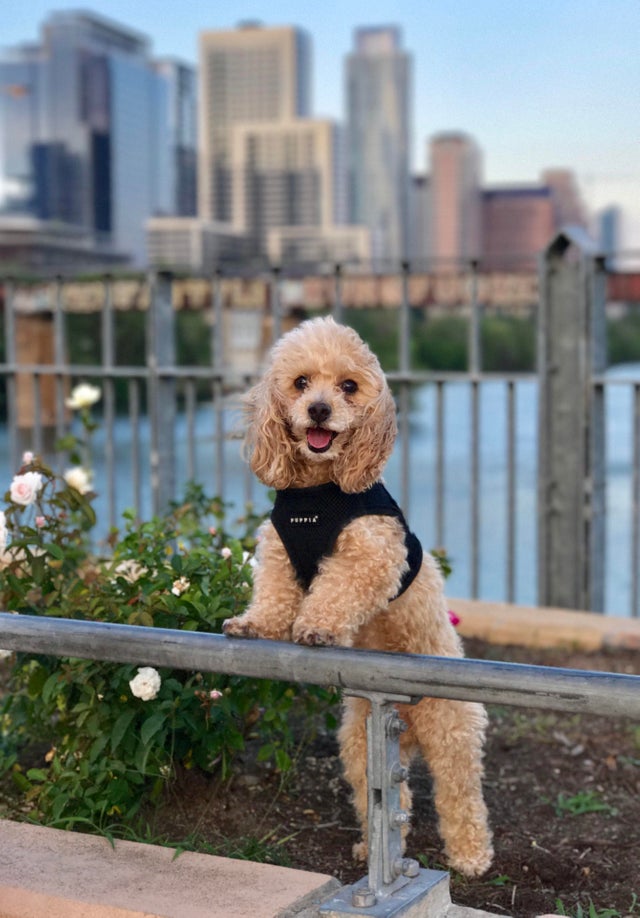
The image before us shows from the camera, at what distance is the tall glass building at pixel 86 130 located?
50.5 meters

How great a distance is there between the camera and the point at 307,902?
222cm

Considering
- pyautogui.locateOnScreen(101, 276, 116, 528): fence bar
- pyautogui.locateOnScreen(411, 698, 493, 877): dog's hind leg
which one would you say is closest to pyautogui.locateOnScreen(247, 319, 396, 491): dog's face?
pyautogui.locateOnScreen(411, 698, 493, 877): dog's hind leg

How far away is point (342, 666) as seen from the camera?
6.79 ft

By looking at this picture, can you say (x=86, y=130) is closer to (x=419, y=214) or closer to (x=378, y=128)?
(x=378, y=128)

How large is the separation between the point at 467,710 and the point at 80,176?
178 feet

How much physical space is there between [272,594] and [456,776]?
0.67 m

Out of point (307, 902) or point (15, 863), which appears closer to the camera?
point (307, 902)

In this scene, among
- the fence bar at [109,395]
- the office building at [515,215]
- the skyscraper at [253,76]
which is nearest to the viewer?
the fence bar at [109,395]

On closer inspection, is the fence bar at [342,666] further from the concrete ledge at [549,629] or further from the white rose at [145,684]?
the concrete ledge at [549,629]

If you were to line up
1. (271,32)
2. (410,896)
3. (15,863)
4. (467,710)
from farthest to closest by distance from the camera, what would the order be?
1. (271,32)
2. (467,710)
3. (15,863)
4. (410,896)

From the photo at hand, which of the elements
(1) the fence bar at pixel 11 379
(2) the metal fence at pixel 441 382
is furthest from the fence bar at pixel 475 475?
(1) the fence bar at pixel 11 379

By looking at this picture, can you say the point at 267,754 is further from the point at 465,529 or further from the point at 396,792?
the point at 465,529

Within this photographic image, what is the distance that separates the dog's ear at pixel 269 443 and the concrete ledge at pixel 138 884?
2.61 feet

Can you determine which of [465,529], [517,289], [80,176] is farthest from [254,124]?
[517,289]
